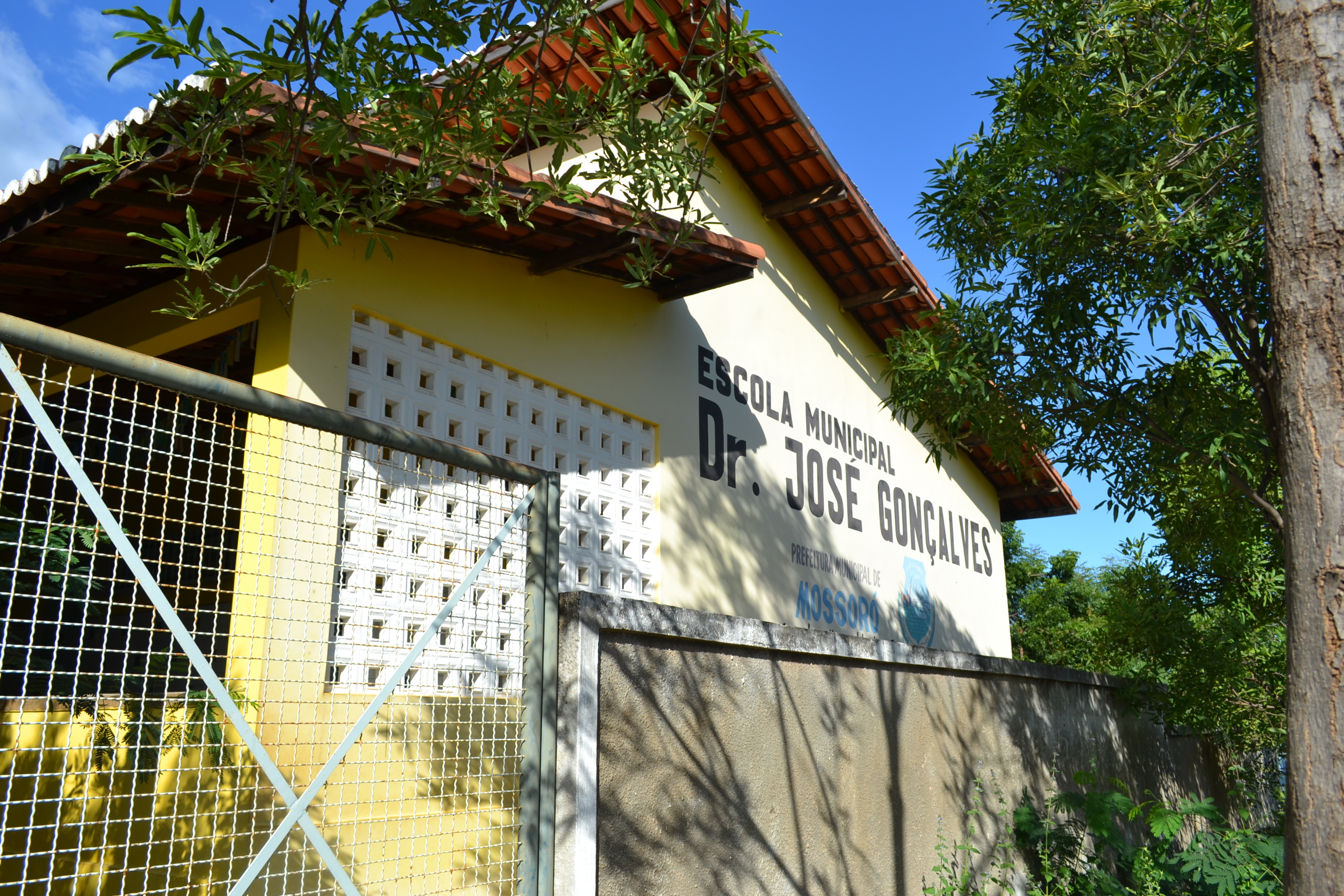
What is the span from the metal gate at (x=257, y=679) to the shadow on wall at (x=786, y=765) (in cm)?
48

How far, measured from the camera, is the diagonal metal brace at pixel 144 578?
2250 mm

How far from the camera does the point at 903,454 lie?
35.9 ft

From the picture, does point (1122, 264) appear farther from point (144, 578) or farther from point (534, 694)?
point (144, 578)

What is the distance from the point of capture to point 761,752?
177 inches

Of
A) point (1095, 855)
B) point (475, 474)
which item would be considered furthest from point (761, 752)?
point (1095, 855)

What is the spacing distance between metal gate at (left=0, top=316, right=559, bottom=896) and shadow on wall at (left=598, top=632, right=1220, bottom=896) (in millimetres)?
479

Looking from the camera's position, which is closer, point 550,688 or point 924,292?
point 550,688

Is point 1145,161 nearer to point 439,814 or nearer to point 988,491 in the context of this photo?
point 439,814

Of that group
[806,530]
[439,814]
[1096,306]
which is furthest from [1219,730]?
[439,814]

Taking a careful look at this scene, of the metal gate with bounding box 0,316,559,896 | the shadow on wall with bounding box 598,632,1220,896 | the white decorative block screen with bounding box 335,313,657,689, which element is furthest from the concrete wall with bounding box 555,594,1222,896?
the white decorative block screen with bounding box 335,313,657,689

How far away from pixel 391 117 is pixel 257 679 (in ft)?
7.30

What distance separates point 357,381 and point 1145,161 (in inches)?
178

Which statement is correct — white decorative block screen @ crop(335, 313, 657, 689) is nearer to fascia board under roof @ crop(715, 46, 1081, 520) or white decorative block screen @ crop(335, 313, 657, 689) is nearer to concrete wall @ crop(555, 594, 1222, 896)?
concrete wall @ crop(555, 594, 1222, 896)

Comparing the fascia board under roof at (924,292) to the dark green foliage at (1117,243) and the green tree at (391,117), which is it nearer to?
the dark green foliage at (1117,243)
